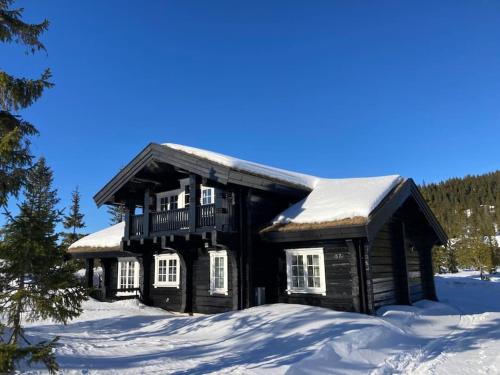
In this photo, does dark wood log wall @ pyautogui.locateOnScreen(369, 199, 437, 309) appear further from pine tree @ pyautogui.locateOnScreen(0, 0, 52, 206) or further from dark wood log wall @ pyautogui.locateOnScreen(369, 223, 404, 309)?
pine tree @ pyautogui.locateOnScreen(0, 0, 52, 206)

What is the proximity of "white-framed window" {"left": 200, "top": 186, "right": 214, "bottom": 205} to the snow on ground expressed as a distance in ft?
15.4

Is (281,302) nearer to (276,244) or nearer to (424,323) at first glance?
(276,244)

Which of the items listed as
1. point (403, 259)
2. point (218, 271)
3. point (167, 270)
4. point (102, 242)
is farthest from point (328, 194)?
point (102, 242)

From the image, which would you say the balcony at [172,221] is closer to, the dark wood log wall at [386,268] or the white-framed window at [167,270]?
the white-framed window at [167,270]

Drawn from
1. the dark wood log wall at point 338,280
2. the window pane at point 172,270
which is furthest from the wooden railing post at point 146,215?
the dark wood log wall at point 338,280

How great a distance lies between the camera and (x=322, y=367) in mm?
7953

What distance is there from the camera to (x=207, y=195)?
1680 centimetres

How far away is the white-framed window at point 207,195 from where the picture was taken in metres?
16.7

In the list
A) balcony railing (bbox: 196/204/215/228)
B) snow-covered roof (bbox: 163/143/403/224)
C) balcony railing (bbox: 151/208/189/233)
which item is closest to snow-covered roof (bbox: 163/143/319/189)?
snow-covered roof (bbox: 163/143/403/224)

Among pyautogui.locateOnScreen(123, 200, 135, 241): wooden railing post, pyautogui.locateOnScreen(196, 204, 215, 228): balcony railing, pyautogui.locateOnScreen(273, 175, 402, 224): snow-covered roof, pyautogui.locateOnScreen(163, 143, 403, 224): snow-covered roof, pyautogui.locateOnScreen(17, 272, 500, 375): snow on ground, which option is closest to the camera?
pyautogui.locateOnScreen(17, 272, 500, 375): snow on ground

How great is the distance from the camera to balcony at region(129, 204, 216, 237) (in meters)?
15.1

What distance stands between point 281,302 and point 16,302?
404 inches

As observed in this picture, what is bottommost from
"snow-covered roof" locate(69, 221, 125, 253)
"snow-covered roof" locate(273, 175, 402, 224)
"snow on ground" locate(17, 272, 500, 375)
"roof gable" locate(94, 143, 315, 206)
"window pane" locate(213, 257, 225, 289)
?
"snow on ground" locate(17, 272, 500, 375)

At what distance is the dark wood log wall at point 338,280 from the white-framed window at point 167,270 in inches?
237
